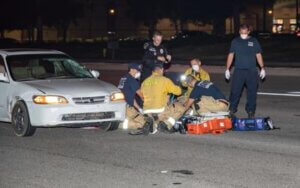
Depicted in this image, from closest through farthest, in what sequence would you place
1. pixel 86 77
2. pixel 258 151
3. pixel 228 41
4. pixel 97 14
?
pixel 258 151 < pixel 86 77 < pixel 228 41 < pixel 97 14

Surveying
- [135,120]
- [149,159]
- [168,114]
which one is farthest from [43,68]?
[149,159]

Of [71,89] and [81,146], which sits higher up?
[71,89]

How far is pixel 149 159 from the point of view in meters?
8.97

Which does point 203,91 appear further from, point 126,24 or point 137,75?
point 126,24

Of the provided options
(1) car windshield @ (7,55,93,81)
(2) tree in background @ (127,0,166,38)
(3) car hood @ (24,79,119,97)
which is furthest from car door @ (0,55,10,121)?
(2) tree in background @ (127,0,166,38)

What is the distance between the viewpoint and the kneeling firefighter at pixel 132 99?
460 inches

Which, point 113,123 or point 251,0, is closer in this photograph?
point 113,123

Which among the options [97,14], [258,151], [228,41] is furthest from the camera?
[97,14]

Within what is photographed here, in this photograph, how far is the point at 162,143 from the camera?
1025cm

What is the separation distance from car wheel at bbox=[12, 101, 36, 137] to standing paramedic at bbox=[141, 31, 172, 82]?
2784 mm

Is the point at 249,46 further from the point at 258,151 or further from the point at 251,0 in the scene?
the point at 251,0

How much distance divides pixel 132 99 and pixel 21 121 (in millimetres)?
2065

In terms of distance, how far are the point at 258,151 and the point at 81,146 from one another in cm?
259

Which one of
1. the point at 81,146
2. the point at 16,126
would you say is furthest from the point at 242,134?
the point at 16,126
